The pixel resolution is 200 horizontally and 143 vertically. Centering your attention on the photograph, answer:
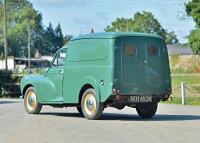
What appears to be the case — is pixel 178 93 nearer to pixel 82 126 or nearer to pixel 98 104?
pixel 98 104

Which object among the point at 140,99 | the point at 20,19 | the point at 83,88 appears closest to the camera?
the point at 140,99

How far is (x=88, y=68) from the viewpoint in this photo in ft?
60.8

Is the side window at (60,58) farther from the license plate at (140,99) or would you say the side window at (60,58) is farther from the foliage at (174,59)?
the foliage at (174,59)

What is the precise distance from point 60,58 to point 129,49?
2.69m

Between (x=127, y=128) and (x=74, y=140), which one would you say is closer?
(x=74, y=140)

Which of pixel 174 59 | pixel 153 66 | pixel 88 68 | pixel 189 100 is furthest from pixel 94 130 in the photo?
pixel 174 59

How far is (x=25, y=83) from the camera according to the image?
70.9ft

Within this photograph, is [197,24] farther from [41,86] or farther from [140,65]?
[140,65]

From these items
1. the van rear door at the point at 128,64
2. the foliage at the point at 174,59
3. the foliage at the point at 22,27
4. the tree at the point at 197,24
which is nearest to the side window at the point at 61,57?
the van rear door at the point at 128,64

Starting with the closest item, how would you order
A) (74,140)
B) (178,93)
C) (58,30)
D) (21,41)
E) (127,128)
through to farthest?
1. (74,140)
2. (127,128)
3. (178,93)
4. (21,41)
5. (58,30)

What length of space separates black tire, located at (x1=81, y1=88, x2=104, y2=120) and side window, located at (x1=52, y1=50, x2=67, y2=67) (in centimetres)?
159

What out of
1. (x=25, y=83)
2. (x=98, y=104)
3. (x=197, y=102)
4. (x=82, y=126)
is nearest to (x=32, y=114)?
(x=25, y=83)

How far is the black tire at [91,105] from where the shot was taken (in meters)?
18.2

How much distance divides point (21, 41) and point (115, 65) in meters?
121
